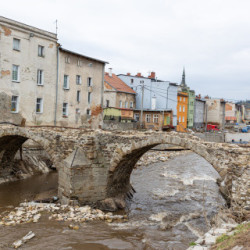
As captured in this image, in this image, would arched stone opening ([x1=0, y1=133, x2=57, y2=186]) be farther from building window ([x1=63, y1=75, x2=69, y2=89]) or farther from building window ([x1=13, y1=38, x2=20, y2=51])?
building window ([x1=13, y1=38, x2=20, y2=51])

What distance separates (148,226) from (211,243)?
6051 millimetres

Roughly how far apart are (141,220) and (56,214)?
3297mm

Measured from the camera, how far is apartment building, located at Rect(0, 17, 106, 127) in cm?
1992

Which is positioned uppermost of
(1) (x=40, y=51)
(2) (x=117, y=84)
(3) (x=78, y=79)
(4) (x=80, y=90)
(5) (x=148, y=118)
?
(1) (x=40, y=51)

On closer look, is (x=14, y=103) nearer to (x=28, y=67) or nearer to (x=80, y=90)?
(x=28, y=67)

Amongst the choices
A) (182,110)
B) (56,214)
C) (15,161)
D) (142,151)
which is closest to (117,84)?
(182,110)

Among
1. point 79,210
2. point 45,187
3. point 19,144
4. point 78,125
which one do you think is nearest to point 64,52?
point 78,125

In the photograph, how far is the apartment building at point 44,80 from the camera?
1992 centimetres

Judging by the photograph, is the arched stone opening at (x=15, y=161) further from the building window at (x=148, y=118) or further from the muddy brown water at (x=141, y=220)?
the building window at (x=148, y=118)

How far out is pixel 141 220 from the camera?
38.4 ft

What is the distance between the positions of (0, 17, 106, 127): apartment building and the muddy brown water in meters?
5.72

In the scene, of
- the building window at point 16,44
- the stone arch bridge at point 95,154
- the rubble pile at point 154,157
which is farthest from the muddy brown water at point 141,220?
the building window at point 16,44

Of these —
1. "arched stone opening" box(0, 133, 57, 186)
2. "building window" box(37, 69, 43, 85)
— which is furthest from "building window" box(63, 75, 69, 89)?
"arched stone opening" box(0, 133, 57, 186)

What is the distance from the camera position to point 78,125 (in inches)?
1014
